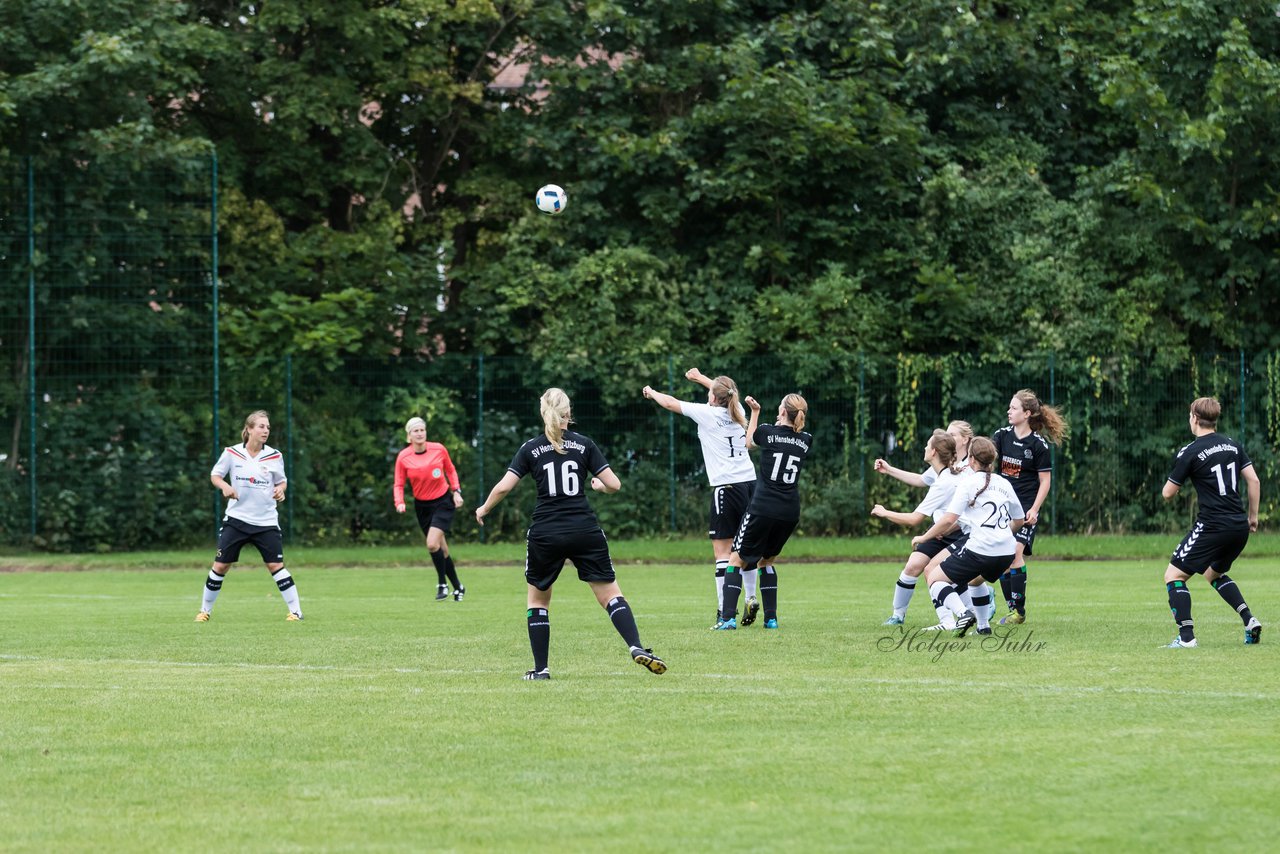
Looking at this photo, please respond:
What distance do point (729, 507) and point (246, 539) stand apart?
467 centimetres

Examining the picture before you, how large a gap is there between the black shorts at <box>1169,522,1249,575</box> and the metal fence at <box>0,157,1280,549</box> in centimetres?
1525

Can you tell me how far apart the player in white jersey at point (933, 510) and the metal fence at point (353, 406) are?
1352cm

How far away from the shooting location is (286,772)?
7.78 m

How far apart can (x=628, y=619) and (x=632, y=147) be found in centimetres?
1960

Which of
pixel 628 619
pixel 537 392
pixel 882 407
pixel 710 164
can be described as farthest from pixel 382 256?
pixel 628 619

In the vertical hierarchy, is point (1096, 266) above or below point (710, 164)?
below

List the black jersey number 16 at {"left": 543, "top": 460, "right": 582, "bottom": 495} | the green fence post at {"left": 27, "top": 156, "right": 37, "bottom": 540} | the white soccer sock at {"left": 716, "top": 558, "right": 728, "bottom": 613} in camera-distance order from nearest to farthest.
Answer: the black jersey number 16 at {"left": 543, "top": 460, "right": 582, "bottom": 495}, the white soccer sock at {"left": 716, "top": 558, "right": 728, "bottom": 613}, the green fence post at {"left": 27, "top": 156, "right": 37, "bottom": 540}

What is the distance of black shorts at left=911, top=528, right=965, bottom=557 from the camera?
13.9 metres

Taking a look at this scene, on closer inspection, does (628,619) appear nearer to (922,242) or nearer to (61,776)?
(61,776)

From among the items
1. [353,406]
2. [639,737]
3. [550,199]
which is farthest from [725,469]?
[353,406]

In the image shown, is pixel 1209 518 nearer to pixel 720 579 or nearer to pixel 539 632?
pixel 720 579

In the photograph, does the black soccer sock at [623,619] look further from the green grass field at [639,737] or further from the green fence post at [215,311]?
the green fence post at [215,311]

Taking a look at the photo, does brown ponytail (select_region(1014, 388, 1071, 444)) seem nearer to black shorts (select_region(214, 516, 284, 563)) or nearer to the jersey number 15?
the jersey number 15

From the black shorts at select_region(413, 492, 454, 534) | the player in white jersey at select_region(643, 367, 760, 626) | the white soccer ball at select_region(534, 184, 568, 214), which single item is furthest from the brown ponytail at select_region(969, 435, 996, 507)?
the white soccer ball at select_region(534, 184, 568, 214)
